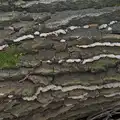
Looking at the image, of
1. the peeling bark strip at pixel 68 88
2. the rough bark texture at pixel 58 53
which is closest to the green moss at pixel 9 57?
the rough bark texture at pixel 58 53

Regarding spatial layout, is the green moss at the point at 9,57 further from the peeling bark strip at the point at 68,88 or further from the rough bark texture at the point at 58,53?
the peeling bark strip at the point at 68,88

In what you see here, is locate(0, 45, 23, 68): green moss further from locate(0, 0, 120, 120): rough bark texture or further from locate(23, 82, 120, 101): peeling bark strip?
locate(23, 82, 120, 101): peeling bark strip

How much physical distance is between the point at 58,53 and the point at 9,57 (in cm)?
45

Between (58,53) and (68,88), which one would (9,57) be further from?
(68,88)

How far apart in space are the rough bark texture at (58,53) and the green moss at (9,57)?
3cm

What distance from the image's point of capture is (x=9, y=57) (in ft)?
8.07

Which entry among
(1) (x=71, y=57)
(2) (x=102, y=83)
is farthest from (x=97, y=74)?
(1) (x=71, y=57)

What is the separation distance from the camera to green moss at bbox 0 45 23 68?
8.00 feet

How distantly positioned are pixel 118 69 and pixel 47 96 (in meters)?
0.73

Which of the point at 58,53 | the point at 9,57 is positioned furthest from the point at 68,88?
the point at 9,57

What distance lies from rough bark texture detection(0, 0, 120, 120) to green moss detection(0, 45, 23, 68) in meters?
0.03

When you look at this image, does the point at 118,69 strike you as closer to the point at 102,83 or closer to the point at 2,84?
the point at 102,83

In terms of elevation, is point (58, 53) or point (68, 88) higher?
point (58, 53)

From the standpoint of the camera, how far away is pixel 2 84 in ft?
8.00
